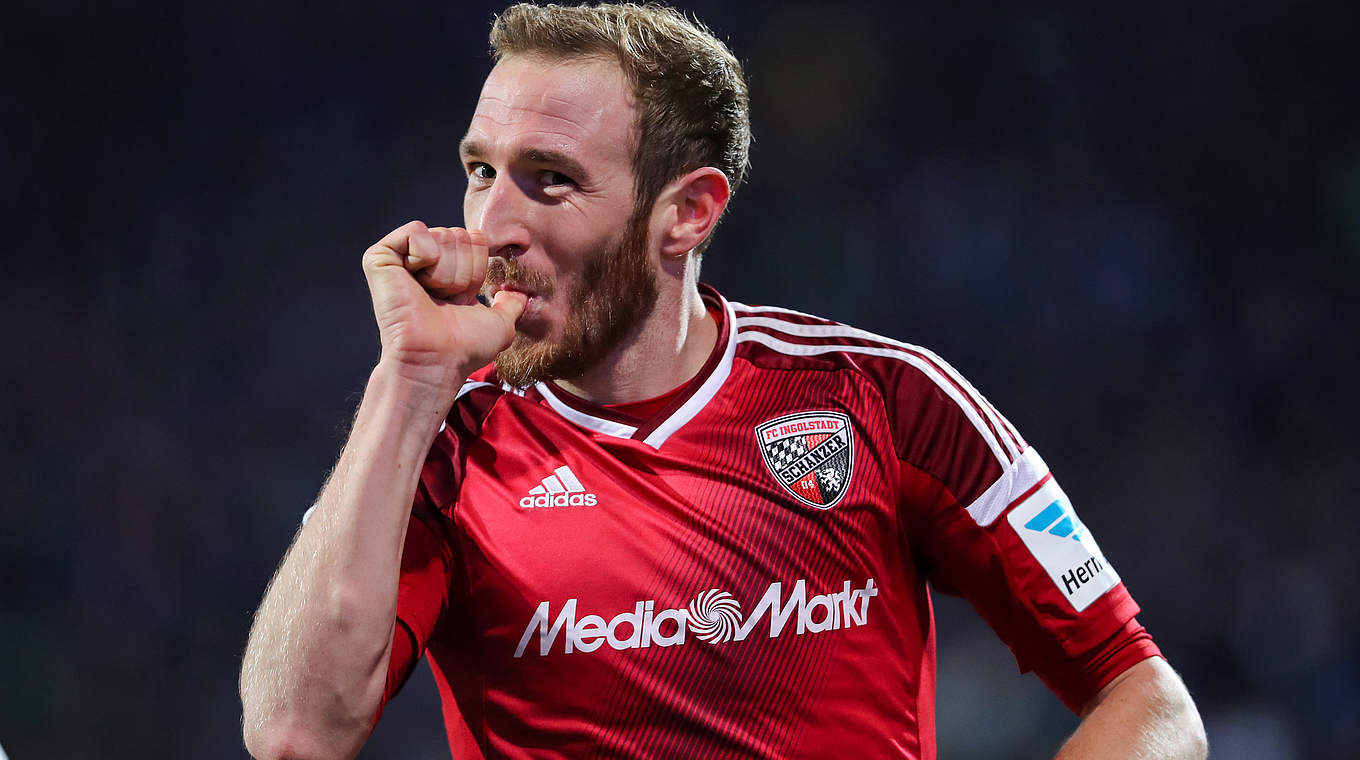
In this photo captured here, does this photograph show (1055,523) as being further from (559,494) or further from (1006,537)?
(559,494)

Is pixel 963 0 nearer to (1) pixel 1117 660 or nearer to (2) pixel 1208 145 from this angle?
(2) pixel 1208 145

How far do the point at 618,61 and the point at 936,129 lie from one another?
3262mm

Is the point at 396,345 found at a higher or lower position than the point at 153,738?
higher

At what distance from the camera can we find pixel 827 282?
16.3ft

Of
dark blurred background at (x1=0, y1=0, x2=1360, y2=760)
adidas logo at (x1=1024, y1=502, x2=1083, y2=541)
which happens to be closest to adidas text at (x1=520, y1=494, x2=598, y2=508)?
adidas logo at (x1=1024, y1=502, x2=1083, y2=541)

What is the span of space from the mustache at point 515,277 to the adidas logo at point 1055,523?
0.93m

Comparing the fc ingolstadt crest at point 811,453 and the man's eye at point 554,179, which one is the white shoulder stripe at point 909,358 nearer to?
the fc ingolstadt crest at point 811,453

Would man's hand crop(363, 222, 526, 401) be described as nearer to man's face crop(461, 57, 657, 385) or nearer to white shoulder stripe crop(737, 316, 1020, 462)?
man's face crop(461, 57, 657, 385)

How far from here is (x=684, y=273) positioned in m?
2.18

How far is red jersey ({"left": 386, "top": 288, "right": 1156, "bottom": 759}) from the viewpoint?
1909 millimetres

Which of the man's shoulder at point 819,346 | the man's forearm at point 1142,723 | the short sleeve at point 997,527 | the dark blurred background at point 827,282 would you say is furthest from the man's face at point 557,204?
the dark blurred background at point 827,282

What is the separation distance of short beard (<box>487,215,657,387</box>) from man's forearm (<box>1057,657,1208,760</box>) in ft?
3.39

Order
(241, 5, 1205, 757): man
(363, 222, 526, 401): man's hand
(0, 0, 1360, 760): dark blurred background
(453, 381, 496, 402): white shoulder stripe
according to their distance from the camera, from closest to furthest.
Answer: (363, 222, 526, 401): man's hand, (241, 5, 1205, 757): man, (453, 381, 496, 402): white shoulder stripe, (0, 0, 1360, 760): dark blurred background

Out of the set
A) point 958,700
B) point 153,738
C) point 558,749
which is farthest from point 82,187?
point 958,700
